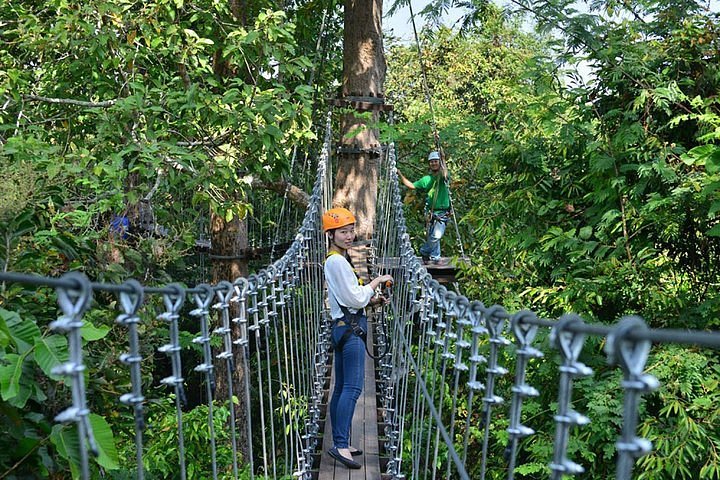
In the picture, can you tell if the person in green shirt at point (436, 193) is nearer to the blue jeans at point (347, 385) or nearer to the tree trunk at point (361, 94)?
the tree trunk at point (361, 94)

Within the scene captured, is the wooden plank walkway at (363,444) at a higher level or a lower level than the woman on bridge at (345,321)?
lower

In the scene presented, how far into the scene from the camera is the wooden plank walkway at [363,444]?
8.46ft

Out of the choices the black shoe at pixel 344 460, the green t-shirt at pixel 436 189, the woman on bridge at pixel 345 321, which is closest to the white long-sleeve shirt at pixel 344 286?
the woman on bridge at pixel 345 321

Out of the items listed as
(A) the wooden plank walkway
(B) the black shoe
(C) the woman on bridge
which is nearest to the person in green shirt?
(A) the wooden plank walkway

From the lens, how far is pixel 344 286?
105 inches

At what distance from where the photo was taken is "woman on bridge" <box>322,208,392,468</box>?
104 inches

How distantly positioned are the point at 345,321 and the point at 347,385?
0.72 feet

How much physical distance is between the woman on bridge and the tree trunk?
6.80ft

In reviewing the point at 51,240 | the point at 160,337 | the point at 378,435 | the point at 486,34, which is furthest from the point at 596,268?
the point at 486,34

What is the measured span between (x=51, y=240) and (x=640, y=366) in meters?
2.10

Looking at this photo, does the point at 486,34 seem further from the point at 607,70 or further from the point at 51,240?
the point at 51,240

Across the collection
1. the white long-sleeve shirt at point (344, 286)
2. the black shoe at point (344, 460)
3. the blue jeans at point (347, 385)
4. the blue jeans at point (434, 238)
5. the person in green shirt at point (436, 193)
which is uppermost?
the person in green shirt at point (436, 193)

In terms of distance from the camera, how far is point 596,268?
3344 mm

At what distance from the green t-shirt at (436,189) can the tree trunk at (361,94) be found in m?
0.62
